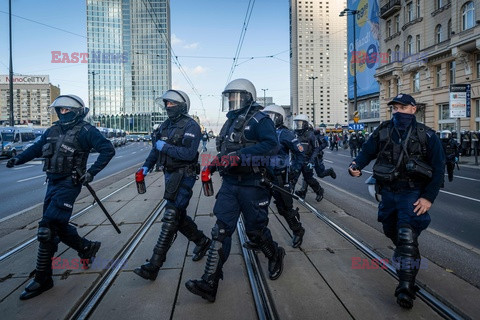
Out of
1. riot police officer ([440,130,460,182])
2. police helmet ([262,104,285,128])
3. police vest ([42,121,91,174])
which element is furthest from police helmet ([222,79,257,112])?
riot police officer ([440,130,460,182])

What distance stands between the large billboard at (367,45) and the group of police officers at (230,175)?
1605 inches

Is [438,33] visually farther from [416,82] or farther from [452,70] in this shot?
[416,82]

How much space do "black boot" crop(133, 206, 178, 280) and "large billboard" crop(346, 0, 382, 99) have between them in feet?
136

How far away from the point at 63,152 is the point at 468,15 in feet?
96.2

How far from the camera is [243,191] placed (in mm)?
3367

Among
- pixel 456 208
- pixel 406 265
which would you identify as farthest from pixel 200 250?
pixel 456 208

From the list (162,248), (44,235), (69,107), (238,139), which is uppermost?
(69,107)

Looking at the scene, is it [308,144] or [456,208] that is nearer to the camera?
[456,208]

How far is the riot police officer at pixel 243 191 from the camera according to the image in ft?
10.6

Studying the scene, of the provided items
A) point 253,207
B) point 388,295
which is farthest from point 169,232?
point 388,295

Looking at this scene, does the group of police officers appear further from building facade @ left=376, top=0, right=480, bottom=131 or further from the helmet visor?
building facade @ left=376, top=0, right=480, bottom=131

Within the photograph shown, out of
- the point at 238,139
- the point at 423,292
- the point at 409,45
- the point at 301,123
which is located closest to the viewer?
the point at 423,292

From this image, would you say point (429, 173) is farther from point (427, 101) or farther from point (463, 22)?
point (427, 101)

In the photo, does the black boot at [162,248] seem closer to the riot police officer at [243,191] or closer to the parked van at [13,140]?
the riot police officer at [243,191]
